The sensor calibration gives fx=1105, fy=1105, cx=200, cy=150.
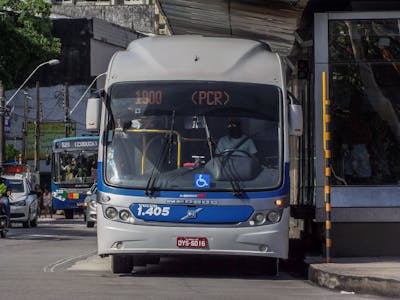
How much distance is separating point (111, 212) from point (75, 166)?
33.9m

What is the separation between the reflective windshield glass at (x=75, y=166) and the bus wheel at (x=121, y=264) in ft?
106

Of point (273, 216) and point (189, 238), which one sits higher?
point (273, 216)

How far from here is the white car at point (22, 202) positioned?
123ft

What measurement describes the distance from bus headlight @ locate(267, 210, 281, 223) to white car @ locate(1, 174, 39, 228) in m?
22.5

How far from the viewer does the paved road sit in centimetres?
1294

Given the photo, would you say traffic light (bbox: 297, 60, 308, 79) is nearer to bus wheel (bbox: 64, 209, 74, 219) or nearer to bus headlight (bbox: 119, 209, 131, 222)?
bus headlight (bbox: 119, 209, 131, 222)

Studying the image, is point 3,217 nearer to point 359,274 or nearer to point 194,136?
point 194,136

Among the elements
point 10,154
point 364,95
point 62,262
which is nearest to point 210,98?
point 364,95

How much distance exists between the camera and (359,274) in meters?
14.5

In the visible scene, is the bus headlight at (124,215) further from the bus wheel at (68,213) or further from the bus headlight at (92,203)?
the bus wheel at (68,213)

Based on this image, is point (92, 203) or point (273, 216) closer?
point (273, 216)

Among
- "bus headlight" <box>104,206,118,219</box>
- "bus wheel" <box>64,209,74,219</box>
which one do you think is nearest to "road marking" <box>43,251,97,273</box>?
"bus headlight" <box>104,206,118,219</box>

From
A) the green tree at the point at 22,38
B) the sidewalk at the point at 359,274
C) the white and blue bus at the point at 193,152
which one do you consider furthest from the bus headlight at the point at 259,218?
the green tree at the point at 22,38

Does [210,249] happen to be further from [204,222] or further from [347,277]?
[347,277]
